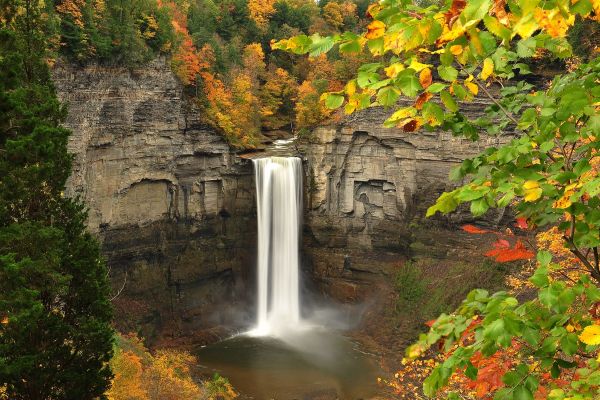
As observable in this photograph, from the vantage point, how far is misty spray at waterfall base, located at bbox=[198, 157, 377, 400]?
94.1 ft

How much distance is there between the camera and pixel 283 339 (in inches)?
1379

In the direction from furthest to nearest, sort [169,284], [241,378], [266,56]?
[266,56]
[169,284]
[241,378]

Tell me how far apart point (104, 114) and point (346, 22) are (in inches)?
1303

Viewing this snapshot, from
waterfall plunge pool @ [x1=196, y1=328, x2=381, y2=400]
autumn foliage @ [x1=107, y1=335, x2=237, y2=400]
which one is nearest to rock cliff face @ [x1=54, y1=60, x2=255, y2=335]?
waterfall plunge pool @ [x1=196, y1=328, x2=381, y2=400]

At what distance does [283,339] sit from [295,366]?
4455mm

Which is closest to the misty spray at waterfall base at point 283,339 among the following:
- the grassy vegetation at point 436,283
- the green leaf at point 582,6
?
the grassy vegetation at point 436,283

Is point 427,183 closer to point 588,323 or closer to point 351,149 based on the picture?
point 351,149

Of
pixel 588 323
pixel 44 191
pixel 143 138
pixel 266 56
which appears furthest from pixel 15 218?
pixel 266 56

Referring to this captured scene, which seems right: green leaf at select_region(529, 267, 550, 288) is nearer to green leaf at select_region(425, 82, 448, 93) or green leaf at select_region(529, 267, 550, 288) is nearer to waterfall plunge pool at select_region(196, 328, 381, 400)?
green leaf at select_region(425, 82, 448, 93)

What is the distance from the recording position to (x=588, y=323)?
12.6ft

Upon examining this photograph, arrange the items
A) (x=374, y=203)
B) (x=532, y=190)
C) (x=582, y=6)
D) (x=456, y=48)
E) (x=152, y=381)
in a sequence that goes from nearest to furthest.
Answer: (x=582, y=6), (x=456, y=48), (x=532, y=190), (x=152, y=381), (x=374, y=203)

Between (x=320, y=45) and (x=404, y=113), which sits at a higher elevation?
(x=320, y=45)

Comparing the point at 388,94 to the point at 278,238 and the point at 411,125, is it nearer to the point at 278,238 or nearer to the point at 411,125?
the point at 411,125

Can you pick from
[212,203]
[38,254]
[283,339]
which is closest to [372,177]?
[212,203]
